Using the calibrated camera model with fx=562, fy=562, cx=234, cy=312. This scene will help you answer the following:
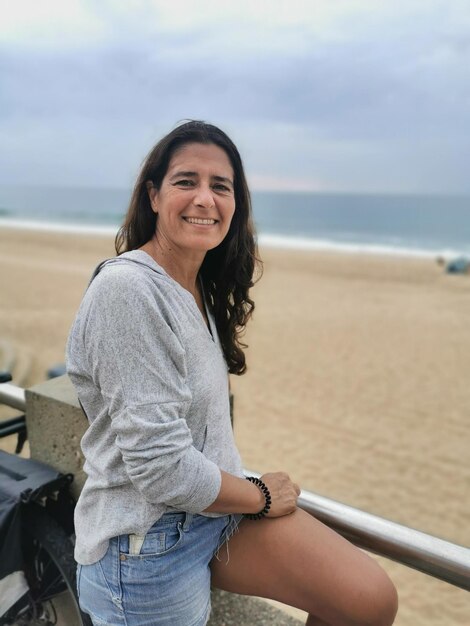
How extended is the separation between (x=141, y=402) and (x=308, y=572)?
67 centimetres

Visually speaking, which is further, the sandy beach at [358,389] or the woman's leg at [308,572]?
the sandy beach at [358,389]

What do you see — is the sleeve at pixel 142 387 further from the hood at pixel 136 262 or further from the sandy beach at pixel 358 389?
the sandy beach at pixel 358 389

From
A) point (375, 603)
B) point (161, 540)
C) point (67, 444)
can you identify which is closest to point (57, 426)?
point (67, 444)

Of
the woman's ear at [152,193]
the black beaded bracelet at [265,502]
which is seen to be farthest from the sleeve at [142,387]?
the woman's ear at [152,193]

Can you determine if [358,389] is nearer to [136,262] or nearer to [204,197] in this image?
[204,197]

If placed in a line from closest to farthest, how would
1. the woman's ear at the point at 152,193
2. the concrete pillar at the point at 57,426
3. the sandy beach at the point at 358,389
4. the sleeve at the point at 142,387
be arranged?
the sleeve at the point at 142,387
the woman's ear at the point at 152,193
the concrete pillar at the point at 57,426
the sandy beach at the point at 358,389

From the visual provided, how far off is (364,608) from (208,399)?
0.67 meters

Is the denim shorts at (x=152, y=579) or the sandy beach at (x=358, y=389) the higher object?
the denim shorts at (x=152, y=579)

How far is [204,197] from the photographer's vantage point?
1641 millimetres

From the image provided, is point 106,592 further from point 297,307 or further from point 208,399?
point 297,307

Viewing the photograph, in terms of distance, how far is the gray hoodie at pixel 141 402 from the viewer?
1.31 meters

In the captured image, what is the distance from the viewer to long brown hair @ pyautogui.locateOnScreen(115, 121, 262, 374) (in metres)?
1.69

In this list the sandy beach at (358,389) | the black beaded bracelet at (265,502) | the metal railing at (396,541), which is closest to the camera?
the metal railing at (396,541)

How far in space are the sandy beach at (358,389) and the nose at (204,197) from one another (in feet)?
A: 12.4
